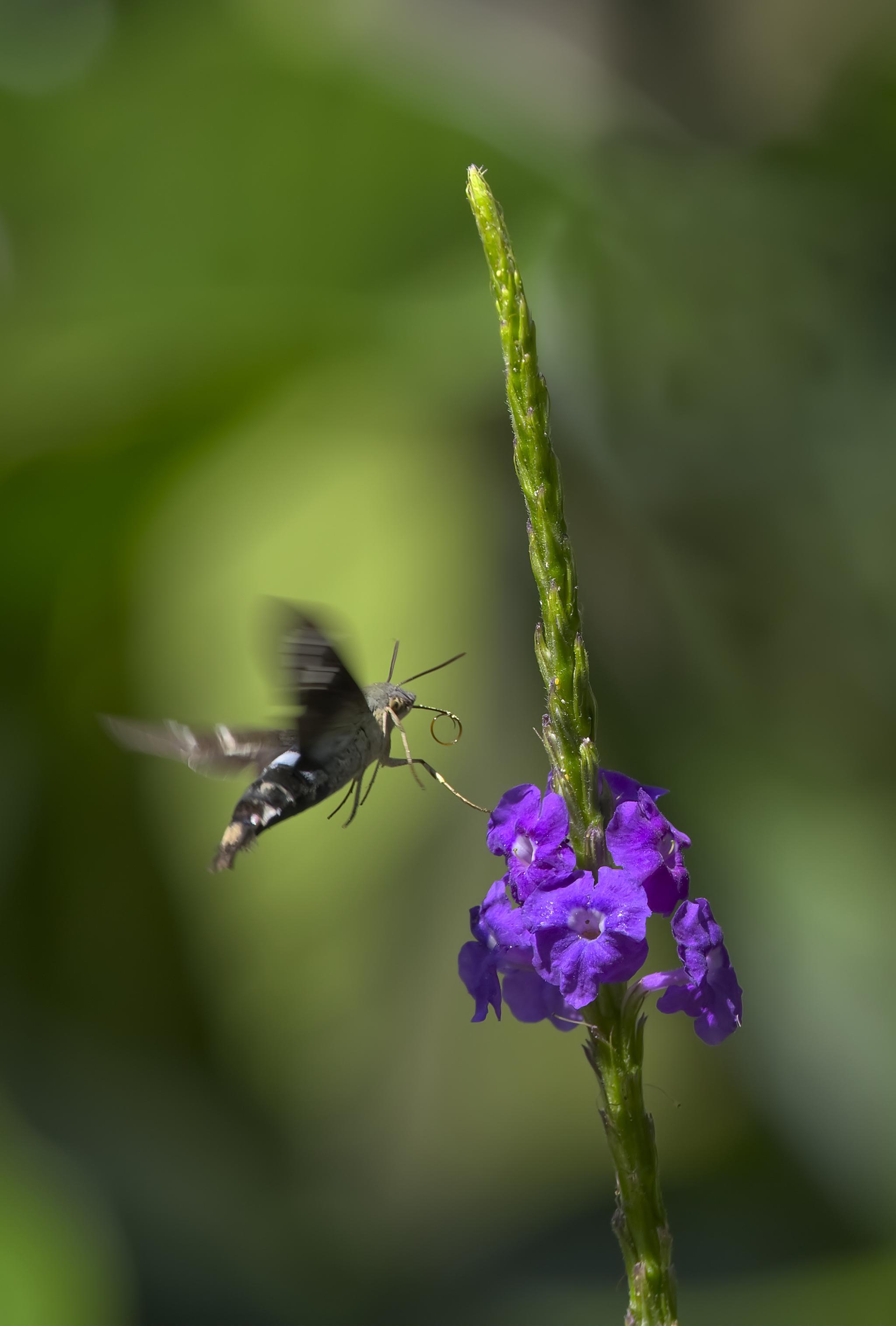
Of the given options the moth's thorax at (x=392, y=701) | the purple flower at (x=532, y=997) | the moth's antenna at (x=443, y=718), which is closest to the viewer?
the purple flower at (x=532, y=997)

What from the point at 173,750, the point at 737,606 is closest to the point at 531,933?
the point at 173,750

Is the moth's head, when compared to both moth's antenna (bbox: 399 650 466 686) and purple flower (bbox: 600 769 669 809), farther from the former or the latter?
purple flower (bbox: 600 769 669 809)

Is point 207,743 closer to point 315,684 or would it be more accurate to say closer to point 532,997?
point 315,684

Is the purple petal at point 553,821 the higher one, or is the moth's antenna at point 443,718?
the moth's antenna at point 443,718

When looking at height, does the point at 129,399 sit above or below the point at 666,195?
below

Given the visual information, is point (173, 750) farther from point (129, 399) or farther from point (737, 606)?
point (737, 606)

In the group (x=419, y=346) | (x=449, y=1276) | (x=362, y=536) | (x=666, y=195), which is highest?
(x=666, y=195)

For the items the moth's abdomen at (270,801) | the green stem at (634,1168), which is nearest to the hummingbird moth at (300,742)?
the moth's abdomen at (270,801)

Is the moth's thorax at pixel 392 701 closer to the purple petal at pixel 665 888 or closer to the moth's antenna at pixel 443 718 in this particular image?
the moth's antenna at pixel 443 718
